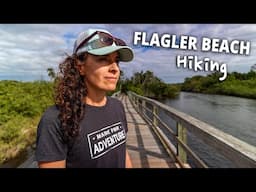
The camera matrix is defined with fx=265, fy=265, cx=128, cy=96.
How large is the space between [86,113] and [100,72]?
0.14 meters

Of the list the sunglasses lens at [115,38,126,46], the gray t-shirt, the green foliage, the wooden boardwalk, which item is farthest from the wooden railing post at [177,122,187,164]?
the green foliage

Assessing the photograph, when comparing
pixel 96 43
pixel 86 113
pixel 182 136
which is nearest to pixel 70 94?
pixel 86 113

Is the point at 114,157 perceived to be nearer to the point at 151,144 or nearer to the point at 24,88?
the point at 151,144

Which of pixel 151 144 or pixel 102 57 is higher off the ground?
pixel 102 57

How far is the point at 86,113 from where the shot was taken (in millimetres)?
875

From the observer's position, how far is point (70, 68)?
92 centimetres

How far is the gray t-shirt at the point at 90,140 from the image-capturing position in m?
0.76

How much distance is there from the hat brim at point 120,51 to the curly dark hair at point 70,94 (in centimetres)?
6

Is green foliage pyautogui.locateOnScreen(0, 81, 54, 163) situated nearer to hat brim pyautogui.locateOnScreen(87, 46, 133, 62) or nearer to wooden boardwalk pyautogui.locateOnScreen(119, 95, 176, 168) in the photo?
wooden boardwalk pyautogui.locateOnScreen(119, 95, 176, 168)

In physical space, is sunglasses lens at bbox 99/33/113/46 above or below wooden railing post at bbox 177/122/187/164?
above

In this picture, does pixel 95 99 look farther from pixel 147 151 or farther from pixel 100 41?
pixel 147 151

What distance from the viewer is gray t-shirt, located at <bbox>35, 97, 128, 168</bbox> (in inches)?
29.8
